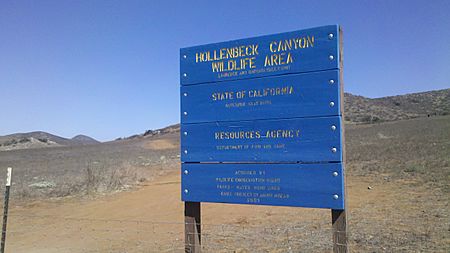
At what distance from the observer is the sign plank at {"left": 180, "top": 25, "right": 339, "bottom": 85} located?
4465 millimetres

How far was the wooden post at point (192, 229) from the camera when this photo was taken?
5434 millimetres

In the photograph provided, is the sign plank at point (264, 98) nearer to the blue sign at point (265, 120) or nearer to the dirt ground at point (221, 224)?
the blue sign at point (265, 120)

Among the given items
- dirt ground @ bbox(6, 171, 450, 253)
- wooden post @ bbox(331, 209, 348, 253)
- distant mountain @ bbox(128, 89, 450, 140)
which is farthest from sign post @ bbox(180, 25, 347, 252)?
distant mountain @ bbox(128, 89, 450, 140)

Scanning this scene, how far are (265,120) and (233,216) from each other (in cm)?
641

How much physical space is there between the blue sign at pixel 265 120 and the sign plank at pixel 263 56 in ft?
0.03

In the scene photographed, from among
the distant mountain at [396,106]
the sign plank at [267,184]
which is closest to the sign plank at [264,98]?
the sign plank at [267,184]

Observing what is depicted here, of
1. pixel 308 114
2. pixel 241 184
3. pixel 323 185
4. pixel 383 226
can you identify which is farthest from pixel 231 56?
pixel 383 226

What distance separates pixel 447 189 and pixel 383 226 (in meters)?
4.47

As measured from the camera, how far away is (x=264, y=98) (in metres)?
4.79

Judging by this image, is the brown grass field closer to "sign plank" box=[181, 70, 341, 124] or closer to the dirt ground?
the dirt ground

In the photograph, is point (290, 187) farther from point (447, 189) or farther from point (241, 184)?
point (447, 189)

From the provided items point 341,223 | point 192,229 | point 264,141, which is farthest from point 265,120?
point 192,229

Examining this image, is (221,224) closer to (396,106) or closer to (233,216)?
(233,216)

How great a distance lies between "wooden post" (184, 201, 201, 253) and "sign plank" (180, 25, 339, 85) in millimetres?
1620
